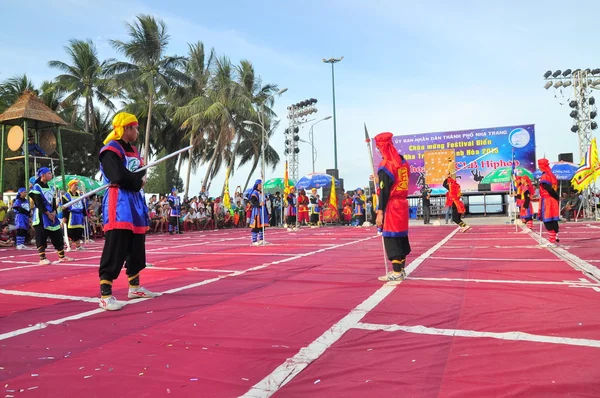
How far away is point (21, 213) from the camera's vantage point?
42.2 feet

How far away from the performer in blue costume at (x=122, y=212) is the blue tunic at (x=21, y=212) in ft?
31.4

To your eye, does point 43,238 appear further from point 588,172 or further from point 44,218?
point 588,172

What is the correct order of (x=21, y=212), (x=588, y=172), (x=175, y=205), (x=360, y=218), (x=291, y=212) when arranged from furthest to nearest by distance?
(x=360, y=218) → (x=291, y=212) → (x=175, y=205) → (x=588, y=172) → (x=21, y=212)

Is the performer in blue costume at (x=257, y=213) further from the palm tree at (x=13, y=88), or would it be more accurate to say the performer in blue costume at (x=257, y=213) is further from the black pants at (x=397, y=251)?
the palm tree at (x=13, y=88)

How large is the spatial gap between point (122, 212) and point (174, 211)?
17.0m

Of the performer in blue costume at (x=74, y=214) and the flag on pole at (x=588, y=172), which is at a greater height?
the flag on pole at (x=588, y=172)

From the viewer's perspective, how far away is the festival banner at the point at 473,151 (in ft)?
92.7

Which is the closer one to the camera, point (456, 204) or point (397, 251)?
point (397, 251)

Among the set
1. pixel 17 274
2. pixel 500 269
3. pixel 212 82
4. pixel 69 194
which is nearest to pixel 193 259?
pixel 17 274

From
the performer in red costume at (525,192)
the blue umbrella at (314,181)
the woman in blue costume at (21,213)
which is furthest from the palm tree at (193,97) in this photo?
the performer in red costume at (525,192)

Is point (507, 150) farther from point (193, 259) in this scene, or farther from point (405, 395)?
point (405, 395)

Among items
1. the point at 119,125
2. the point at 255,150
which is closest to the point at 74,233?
the point at 119,125

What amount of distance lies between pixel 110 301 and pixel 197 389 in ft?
7.91

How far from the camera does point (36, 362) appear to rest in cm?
310
